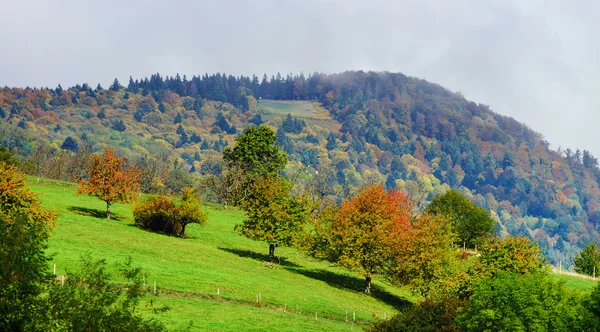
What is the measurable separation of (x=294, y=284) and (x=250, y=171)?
251 feet

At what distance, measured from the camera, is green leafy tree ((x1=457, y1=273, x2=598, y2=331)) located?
45750mm

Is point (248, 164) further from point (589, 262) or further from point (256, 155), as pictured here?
point (589, 262)

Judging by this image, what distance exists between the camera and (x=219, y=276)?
2635 inches

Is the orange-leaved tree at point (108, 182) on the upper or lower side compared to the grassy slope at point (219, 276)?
upper

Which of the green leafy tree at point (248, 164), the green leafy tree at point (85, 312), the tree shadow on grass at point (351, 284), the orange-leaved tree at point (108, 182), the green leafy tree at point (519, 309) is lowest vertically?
the tree shadow on grass at point (351, 284)

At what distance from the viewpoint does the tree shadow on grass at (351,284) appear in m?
78.0

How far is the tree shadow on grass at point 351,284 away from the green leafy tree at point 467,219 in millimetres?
48303

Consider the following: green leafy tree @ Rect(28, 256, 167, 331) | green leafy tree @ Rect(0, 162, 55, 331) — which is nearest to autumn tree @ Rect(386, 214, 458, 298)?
green leafy tree @ Rect(28, 256, 167, 331)

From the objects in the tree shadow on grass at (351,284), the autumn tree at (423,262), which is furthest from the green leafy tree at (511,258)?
the tree shadow on grass at (351,284)

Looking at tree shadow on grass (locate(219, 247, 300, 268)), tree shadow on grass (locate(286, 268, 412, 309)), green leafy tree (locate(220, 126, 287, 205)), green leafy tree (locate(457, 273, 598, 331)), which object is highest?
green leafy tree (locate(220, 126, 287, 205))

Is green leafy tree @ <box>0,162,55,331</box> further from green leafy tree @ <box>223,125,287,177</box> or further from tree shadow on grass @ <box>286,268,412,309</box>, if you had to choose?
green leafy tree @ <box>223,125,287,177</box>

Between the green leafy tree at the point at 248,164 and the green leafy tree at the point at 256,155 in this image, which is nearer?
the green leafy tree at the point at 248,164

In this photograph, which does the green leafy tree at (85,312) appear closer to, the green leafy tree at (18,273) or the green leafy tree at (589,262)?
the green leafy tree at (18,273)

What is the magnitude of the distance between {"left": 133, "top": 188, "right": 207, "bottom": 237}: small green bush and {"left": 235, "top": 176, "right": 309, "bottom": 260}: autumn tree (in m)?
7.63
